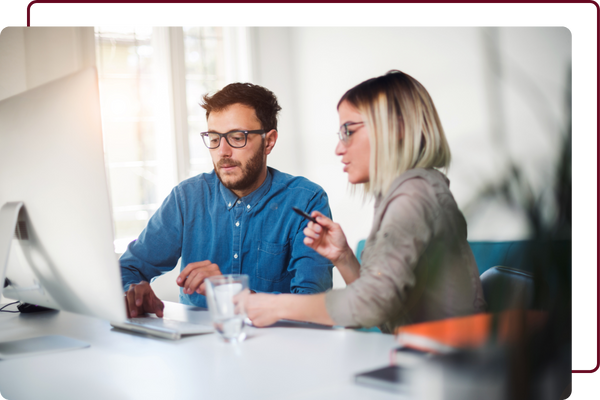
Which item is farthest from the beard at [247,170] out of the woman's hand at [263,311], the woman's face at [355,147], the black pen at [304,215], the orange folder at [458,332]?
the orange folder at [458,332]

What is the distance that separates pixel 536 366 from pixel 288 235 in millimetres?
555

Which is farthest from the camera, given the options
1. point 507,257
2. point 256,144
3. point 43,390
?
point 256,144

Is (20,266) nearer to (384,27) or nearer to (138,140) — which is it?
(138,140)

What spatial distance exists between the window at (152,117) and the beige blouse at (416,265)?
494 mm

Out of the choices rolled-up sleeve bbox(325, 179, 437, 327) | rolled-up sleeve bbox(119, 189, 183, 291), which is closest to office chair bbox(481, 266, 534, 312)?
rolled-up sleeve bbox(325, 179, 437, 327)

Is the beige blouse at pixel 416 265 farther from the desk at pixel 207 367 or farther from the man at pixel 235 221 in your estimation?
the man at pixel 235 221

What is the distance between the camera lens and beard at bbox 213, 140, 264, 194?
1.02 meters

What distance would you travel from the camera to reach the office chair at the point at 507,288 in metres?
0.66

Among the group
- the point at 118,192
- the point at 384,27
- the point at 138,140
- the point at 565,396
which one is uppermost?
the point at 384,27

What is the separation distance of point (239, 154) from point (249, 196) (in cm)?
11

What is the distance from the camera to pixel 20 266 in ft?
2.44

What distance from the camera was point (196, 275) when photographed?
3.23 ft

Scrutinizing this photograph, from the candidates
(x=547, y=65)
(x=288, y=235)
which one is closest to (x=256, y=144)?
(x=288, y=235)

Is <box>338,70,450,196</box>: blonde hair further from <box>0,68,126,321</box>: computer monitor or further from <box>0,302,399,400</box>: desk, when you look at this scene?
<box>0,68,126,321</box>: computer monitor
